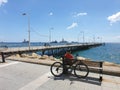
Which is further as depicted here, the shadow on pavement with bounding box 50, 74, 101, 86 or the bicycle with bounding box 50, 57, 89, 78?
the bicycle with bounding box 50, 57, 89, 78

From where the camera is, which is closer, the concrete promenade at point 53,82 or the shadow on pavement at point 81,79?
the concrete promenade at point 53,82

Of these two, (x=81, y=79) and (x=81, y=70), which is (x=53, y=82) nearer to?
(x=81, y=79)

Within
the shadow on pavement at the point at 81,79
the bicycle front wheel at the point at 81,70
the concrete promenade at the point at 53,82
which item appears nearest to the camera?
the concrete promenade at the point at 53,82

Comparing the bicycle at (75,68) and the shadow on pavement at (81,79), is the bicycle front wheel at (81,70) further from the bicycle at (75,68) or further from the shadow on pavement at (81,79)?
the shadow on pavement at (81,79)

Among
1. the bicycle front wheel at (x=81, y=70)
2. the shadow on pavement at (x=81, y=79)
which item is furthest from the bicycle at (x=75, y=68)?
the shadow on pavement at (x=81, y=79)

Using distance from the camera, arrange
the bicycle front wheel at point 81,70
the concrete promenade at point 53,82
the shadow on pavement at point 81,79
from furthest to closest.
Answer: the bicycle front wheel at point 81,70
the shadow on pavement at point 81,79
the concrete promenade at point 53,82

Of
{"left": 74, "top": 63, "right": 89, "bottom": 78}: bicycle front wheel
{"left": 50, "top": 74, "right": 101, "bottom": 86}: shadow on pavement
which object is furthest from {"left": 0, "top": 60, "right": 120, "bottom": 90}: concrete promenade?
{"left": 74, "top": 63, "right": 89, "bottom": 78}: bicycle front wheel

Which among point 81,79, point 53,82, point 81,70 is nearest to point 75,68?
point 81,70

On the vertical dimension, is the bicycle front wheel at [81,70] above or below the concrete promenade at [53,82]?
above

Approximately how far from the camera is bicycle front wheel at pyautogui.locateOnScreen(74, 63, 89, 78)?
740 centimetres

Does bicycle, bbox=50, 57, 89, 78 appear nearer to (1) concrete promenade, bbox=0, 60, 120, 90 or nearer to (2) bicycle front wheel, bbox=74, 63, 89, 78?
(2) bicycle front wheel, bbox=74, 63, 89, 78

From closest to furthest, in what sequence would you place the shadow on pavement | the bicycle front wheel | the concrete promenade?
the concrete promenade < the shadow on pavement < the bicycle front wheel

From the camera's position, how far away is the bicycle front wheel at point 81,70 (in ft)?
24.3

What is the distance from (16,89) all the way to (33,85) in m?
0.74
